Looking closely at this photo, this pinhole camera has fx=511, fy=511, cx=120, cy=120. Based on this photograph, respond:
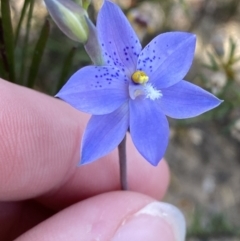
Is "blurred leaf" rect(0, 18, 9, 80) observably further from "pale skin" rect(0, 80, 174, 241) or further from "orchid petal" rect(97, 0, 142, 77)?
"orchid petal" rect(97, 0, 142, 77)

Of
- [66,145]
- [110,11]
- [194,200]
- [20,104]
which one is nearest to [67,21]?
[110,11]

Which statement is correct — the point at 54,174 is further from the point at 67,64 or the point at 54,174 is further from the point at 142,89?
the point at 142,89

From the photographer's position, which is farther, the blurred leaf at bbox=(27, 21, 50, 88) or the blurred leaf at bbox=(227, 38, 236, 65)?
the blurred leaf at bbox=(227, 38, 236, 65)

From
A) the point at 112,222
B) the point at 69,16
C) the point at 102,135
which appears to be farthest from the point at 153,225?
the point at 69,16

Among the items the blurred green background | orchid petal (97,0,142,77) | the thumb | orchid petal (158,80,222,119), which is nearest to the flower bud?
orchid petal (97,0,142,77)

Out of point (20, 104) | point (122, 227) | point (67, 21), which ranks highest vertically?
point (67, 21)

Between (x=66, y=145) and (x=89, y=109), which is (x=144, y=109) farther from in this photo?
(x=66, y=145)
